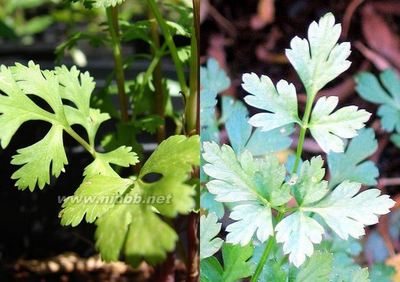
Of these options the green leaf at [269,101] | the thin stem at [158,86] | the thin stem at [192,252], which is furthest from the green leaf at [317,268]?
the thin stem at [158,86]

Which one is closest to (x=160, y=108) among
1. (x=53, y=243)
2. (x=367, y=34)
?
(x=53, y=243)

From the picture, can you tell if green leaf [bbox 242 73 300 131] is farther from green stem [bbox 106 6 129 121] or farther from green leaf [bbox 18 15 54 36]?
green leaf [bbox 18 15 54 36]

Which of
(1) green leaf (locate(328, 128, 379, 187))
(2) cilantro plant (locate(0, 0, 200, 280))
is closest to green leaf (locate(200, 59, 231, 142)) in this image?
(2) cilantro plant (locate(0, 0, 200, 280))

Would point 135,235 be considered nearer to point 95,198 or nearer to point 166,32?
point 95,198

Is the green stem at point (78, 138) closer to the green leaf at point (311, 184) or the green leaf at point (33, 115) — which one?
the green leaf at point (33, 115)

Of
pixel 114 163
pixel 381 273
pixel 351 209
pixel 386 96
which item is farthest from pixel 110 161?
pixel 386 96

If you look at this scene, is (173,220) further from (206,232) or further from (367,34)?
(367,34)
